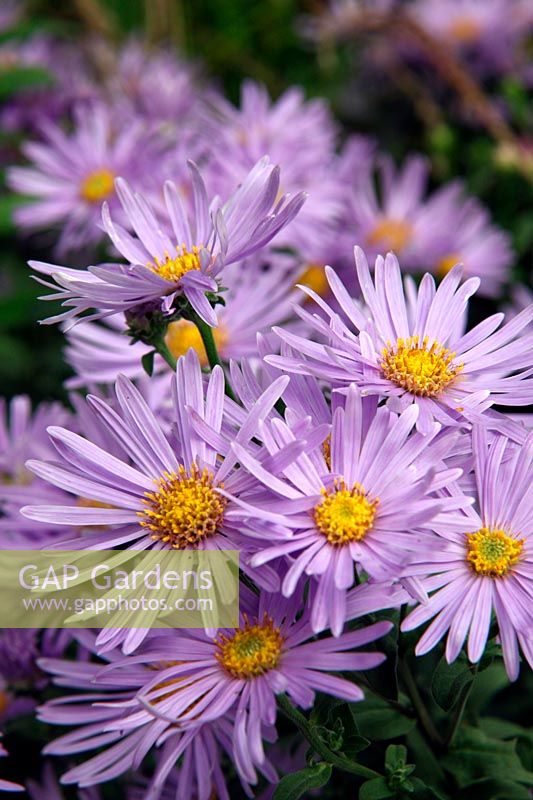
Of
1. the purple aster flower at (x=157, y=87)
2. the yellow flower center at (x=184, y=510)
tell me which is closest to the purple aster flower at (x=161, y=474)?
the yellow flower center at (x=184, y=510)

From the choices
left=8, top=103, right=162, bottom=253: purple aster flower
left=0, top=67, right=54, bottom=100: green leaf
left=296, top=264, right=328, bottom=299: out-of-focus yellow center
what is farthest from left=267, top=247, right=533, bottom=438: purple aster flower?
left=0, top=67, right=54, bottom=100: green leaf

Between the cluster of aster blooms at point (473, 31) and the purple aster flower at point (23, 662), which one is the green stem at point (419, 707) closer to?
the purple aster flower at point (23, 662)

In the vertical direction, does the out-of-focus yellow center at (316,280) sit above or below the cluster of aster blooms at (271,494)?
above

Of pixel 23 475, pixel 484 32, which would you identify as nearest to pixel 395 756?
pixel 23 475

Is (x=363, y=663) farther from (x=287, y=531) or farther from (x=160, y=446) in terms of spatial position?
(x=160, y=446)

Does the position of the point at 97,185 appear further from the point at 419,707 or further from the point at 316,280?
the point at 419,707

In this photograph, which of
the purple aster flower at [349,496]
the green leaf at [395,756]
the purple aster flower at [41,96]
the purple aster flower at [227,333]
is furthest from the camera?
the purple aster flower at [41,96]

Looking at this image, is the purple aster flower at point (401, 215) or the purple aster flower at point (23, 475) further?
the purple aster flower at point (401, 215)
